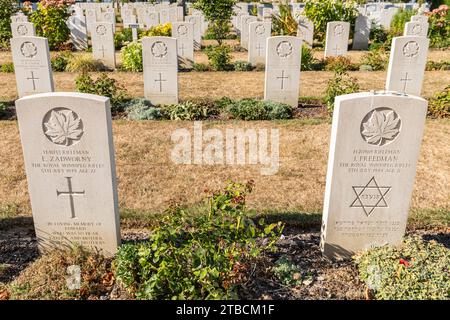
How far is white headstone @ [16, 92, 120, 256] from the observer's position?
3.96m

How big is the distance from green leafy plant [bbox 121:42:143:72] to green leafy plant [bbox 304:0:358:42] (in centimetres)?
829

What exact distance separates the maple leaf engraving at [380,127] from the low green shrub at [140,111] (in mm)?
5628

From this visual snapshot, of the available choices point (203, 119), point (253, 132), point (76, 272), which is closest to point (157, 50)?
point (203, 119)

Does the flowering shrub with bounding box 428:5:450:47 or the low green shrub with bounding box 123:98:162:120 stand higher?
the flowering shrub with bounding box 428:5:450:47

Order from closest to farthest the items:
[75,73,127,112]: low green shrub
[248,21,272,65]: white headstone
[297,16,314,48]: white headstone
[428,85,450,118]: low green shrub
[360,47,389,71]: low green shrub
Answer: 1. [428,85,450,118]: low green shrub
2. [75,73,127,112]: low green shrub
3. [360,47,389,71]: low green shrub
4. [248,21,272,65]: white headstone
5. [297,16,314,48]: white headstone

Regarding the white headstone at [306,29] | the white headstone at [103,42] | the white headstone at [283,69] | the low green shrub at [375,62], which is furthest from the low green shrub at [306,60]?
the white headstone at [103,42]

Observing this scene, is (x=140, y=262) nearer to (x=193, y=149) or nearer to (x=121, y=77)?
(x=193, y=149)

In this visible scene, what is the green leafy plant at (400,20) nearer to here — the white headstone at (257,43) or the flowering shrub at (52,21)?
the white headstone at (257,43)

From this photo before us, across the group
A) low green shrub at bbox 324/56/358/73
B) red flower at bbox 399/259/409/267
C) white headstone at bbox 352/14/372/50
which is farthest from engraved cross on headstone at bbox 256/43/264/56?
red flower at bbox 399/259/409/267

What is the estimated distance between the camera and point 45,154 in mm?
4133

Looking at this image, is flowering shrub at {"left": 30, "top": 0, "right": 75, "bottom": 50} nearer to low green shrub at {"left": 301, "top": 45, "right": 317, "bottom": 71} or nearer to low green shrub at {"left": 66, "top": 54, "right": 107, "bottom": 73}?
low green shrub at {"left": 66, "top": 54, "right": 107, "bottom": 73}

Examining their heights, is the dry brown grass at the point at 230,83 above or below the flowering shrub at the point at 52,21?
below

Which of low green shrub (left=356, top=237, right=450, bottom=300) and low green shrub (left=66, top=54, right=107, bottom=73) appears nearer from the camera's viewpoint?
low green shrub (left=356, top=237, right=450, bottom=300)

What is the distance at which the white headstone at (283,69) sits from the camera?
30.7 feet
